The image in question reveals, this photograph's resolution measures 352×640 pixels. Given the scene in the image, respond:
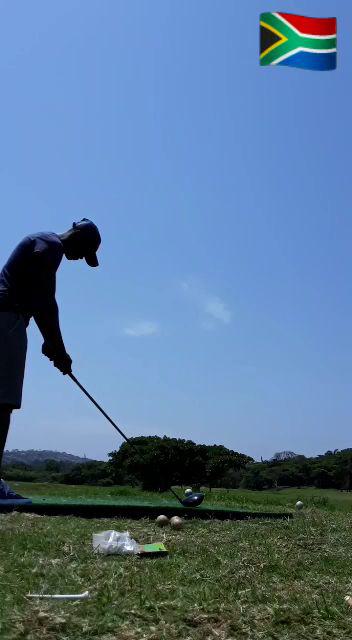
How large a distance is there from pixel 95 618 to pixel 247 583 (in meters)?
1.11

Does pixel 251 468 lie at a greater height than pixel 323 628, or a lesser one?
greater

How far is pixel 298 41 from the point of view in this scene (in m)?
14.0

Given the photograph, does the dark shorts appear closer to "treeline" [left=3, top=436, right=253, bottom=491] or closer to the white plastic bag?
the white plastic bag

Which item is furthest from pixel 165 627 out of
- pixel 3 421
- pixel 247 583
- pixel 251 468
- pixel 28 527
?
pixel 251 468

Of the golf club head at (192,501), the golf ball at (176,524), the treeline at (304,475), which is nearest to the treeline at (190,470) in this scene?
the treeline at (304,475)

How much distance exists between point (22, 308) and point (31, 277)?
29 cm

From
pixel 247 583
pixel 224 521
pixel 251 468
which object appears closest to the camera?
pixel 247 583

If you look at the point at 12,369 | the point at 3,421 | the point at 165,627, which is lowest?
the point at 165,627

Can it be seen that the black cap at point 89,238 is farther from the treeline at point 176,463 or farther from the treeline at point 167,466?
the treeline at point 176,463

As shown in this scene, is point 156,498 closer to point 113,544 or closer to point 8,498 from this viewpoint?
point 8,498

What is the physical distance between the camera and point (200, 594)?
317 centimetres

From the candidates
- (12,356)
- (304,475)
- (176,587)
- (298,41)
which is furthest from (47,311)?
(304,475)

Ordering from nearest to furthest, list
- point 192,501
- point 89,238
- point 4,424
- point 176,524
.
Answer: point 4,424, point 176,524, point 89,238, point 192,501

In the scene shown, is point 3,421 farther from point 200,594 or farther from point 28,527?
point 200,594
